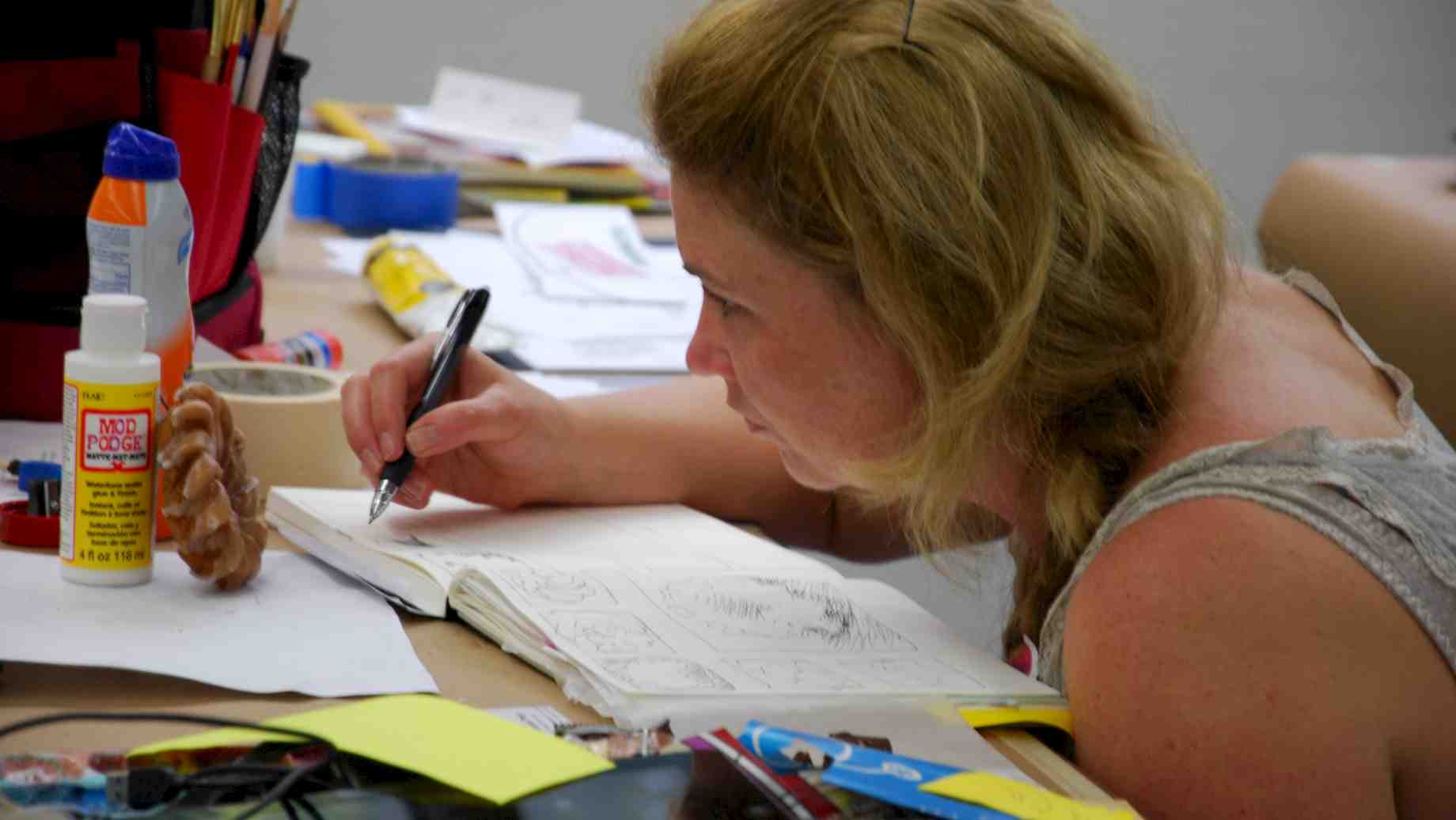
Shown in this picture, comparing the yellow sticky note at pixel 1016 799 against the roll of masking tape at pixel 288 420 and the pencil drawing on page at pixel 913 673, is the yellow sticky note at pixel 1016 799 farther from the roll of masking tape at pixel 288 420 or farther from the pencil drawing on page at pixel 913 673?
the roll of masking tape at pixel 288 420

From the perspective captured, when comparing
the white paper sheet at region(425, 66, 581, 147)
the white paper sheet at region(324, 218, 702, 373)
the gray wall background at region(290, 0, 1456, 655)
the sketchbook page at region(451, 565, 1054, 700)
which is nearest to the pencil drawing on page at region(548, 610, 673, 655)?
the sketchbook page at region(451, 565, 1054, 700)

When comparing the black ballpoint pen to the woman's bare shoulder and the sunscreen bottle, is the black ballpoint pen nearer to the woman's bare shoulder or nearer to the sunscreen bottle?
the sunscreen bottle

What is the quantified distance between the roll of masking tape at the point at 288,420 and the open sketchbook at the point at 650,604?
0.11 feet

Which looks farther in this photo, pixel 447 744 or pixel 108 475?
pixel 108 475

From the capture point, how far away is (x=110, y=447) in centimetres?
84

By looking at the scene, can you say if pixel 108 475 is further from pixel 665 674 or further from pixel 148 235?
pixel 665 674

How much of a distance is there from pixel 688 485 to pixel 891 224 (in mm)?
369

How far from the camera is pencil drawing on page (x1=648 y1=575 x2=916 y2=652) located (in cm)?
88

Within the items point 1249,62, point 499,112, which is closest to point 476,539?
point 499,112

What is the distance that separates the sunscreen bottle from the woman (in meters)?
0.30

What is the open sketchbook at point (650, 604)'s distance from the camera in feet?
2.64

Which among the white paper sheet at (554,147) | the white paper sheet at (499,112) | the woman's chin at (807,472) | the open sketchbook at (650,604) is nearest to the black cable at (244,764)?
the open sketchbook at (650,604)

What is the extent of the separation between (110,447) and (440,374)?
0.28 meters

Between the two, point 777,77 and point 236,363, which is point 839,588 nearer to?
point 777,77
